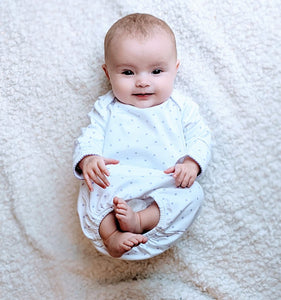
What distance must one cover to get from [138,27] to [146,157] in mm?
316

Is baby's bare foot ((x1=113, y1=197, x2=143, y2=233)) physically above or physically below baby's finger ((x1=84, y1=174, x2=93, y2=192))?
below

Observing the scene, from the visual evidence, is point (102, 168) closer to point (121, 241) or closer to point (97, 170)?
point (97, 170)

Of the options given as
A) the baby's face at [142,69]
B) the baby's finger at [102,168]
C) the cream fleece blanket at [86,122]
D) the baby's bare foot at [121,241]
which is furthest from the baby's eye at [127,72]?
the baby's bare foot at [121,241]

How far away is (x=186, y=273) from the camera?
1338 mm

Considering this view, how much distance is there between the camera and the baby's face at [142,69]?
4.07 feet

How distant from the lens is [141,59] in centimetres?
124

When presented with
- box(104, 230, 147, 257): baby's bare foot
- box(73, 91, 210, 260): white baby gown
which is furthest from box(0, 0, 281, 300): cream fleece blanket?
box(104, 230, 147, 257): baby's bare foot

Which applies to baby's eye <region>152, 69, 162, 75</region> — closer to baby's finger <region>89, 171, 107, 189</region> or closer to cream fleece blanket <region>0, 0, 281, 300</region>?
cream fleece blanket <region>0, 0, 281, 300</region>

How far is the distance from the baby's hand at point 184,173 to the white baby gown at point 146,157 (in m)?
0.02

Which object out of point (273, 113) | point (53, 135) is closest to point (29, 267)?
point (53, 135)

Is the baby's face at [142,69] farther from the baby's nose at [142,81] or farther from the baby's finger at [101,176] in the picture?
the baby's finger at [101,176]

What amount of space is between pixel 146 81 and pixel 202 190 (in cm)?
30

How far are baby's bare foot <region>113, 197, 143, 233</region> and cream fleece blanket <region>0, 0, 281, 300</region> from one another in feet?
0.67

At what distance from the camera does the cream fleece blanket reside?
133cm
